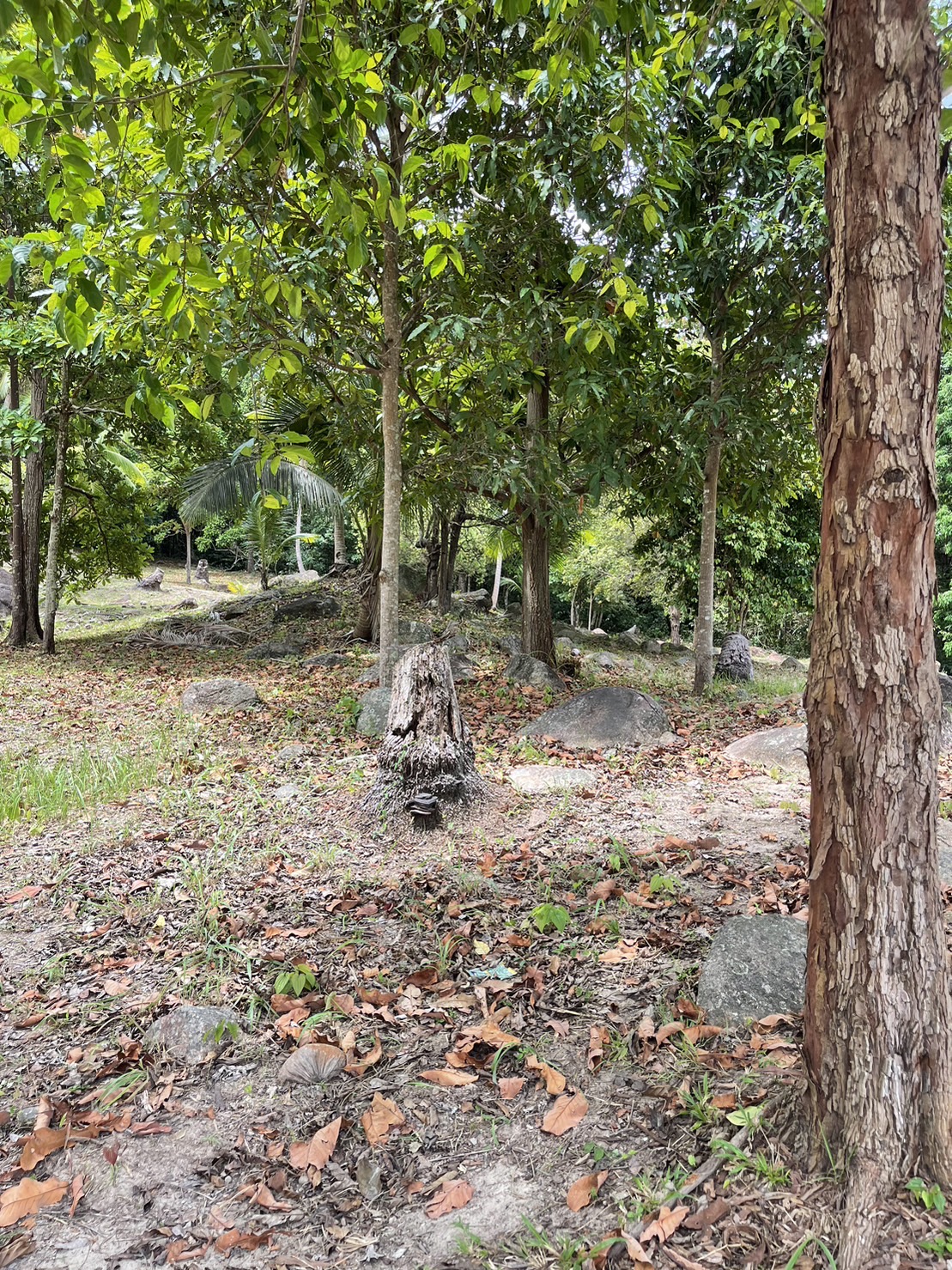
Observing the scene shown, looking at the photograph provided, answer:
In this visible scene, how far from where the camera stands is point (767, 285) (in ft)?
24.0

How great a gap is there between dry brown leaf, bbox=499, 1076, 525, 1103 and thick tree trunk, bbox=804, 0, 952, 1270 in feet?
2.92

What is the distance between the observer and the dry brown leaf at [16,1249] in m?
1.83

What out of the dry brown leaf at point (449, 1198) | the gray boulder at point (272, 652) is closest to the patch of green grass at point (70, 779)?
the dry brown leaf at point (449, 1198)

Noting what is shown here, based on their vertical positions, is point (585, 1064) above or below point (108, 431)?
below

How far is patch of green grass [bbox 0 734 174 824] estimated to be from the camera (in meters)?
4.93

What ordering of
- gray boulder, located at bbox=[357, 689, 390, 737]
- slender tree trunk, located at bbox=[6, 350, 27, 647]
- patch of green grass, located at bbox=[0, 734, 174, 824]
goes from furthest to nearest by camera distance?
slender tree trunk, located at bbox=[6, 350, 27, 647] < gray boulder, located at bbox=[357, 689, 390, 737] < patch of green grass, located at bbox=[0, 734, 174, 824]

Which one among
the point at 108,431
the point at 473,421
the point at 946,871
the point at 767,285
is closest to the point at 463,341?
the point at 473,421

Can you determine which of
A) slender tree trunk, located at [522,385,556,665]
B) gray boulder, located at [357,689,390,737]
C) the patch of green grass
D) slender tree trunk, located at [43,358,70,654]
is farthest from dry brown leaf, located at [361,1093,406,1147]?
slender tree trunk, located at [43,358,70,654]

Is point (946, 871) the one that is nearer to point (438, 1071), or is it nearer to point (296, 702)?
point (438, 1071)

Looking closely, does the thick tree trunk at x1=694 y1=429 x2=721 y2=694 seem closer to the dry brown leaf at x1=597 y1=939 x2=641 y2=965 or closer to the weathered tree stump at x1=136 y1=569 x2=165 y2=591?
the dry brown leaf at x1=597 y1=939 x2=641 y2=965

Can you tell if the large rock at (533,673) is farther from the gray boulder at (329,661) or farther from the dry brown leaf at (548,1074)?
the dry brown leaf at (548,1074)

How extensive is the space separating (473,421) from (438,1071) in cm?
629

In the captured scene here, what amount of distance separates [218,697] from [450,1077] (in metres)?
6.20

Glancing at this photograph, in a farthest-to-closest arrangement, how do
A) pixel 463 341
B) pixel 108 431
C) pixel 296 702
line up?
pixel 108 431 → pixel 296 702 → pixel 463 341
